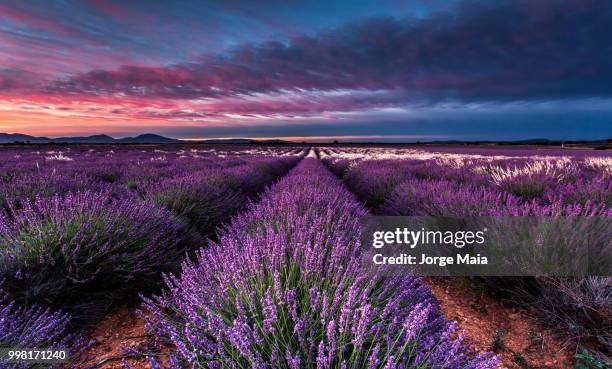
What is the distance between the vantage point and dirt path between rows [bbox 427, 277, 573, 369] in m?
2.19

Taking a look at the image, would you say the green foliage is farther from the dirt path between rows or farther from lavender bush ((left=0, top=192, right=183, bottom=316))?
lavender bush ((left=0, top=192, right=183, bottom=316))

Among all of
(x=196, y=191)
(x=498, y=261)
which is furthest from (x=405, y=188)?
(x=196, y=191)

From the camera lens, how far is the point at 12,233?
2760mm

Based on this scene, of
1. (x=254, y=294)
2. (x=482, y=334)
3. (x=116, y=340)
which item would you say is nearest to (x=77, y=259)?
(x=116, y=340)

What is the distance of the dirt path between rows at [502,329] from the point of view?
219 centimetres

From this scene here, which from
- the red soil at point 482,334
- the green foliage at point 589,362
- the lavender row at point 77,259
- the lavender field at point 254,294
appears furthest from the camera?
the lavender row at point 77,259

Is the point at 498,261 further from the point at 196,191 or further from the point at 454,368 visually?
the point at 196,191

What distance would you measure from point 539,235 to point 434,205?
1761 mm

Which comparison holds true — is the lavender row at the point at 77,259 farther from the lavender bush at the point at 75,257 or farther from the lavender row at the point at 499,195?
the lavender row at the point at 499,195

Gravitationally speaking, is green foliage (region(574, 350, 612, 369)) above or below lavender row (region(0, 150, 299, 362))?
below
